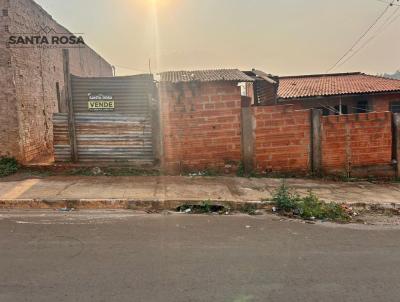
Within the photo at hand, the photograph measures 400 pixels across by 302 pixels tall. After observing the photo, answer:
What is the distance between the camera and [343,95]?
17828mm

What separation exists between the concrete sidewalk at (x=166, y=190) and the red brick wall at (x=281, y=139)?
0.54 meters

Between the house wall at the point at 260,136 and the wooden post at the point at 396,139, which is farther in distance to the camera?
the wooden post at the point at 396,139

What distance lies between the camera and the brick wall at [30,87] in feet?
28.3

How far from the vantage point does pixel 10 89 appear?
854 centimetres

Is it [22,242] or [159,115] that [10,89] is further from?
[22,242]

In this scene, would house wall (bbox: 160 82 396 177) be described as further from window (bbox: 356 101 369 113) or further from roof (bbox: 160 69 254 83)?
window (bbox: 356 101 369 113)

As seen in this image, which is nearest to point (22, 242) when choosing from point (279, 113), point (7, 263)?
point (7, 263)

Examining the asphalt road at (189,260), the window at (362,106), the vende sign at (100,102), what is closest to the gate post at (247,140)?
the vende sign at (100,102)

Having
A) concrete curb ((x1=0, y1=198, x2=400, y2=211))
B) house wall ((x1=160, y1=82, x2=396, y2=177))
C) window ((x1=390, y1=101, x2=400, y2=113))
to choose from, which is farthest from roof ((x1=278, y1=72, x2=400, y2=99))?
concrete curb ((x1=0, y1=198, x2=400, y2=211))

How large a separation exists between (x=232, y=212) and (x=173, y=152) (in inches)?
116

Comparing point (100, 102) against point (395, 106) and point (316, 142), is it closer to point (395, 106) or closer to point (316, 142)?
point (316, 142)

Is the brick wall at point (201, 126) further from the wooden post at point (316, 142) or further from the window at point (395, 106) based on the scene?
the window at point (395, 106)

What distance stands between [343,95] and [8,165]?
589 inches

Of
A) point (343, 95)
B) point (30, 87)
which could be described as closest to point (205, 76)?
point (30, 87)
